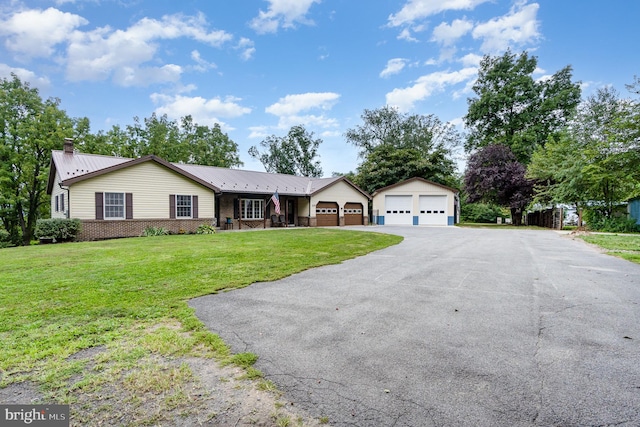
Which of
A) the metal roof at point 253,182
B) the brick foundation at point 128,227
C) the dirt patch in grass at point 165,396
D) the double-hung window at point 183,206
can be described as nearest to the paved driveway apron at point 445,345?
the dirt patch in grass at point 165,396

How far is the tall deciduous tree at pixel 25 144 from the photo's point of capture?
970 inches

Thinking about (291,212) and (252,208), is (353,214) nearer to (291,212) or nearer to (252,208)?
(291,212)

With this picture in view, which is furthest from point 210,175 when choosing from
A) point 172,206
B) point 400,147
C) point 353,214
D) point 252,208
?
point 400,147

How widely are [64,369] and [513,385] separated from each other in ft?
12.1

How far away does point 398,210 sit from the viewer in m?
29.0

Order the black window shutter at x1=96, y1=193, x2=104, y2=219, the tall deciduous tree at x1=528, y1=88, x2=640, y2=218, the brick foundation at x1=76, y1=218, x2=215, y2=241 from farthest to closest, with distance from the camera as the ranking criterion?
1. the tall deciduous tree at x1=528, y1=88, x2=640, y2=218
2. the black window shutter at x1=96, y1=193, x2=104, y2=219
3. the brick foundation at x1=76, y1=218, x2=215, y2=241

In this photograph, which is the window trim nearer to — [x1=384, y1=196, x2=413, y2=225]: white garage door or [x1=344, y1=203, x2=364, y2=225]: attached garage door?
[x1=344, y1=203, x2=364, y2=225]: attached garage door

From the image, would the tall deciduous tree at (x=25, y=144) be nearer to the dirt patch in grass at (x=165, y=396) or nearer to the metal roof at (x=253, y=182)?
the metal roof at (x=253, y=182)

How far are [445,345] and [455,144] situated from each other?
1681 inches

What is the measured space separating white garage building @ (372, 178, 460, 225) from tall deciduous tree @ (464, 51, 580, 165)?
1185 cm

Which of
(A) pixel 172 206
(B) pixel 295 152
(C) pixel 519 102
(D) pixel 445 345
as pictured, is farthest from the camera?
(B) pixel 295 152

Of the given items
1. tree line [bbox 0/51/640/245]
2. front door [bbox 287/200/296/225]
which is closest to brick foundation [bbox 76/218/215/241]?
front door [bbox 287/200/296/225]

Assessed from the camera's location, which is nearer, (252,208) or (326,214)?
(252,208)

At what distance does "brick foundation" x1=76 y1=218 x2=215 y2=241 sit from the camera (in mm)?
14695
